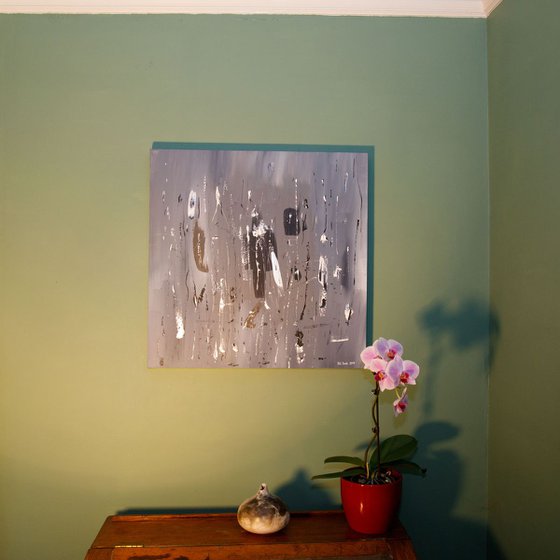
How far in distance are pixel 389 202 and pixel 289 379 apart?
26.5 inches

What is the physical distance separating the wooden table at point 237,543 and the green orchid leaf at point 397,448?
0.19 metres

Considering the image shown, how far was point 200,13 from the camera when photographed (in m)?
1.95

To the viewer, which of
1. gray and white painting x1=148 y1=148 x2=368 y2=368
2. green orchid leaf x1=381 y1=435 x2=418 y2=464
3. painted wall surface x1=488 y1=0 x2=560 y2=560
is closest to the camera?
painted wall surface x1=488 y1=0 x2=560 y2=560

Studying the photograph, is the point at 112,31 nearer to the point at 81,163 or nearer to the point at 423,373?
the point at 81,163

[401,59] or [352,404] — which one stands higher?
[401,59]

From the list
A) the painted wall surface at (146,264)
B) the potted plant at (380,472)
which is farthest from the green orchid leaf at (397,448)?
the painted wall surface at (146,264)

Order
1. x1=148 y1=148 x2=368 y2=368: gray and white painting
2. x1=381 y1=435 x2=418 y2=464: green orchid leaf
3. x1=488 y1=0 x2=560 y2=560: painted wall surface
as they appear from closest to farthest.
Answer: x1=488 y1=0 x2=560 y2=560: painted wall surface → x1=381 y1=435 x2=418 y2=464: green orchid leaf → x1=148 y1=148 x2=368 y2=368: gray and white painting

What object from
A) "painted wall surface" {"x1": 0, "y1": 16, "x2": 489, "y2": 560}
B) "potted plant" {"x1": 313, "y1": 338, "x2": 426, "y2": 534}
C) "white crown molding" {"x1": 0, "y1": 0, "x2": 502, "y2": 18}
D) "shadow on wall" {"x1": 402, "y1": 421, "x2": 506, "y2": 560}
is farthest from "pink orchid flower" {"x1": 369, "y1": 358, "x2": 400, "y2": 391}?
"white crown molding" {"x1": 0, "y1": 0, "x2": 502, "y2": 18}

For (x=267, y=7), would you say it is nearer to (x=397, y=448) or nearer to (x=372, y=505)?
(x=397, y=448)

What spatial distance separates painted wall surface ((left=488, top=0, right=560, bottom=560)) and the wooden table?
380 millimetres

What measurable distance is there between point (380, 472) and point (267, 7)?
4.99ft

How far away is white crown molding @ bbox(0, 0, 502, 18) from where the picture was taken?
1920 millimetres

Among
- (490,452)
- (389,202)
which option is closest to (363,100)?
(389,202)

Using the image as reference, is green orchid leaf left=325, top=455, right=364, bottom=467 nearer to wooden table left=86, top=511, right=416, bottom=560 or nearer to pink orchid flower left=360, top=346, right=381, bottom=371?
wooden table left=86, top=511, right=416, bottom=560
